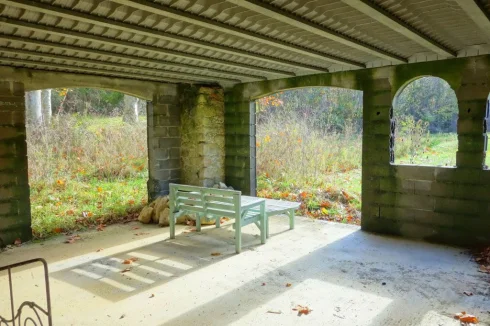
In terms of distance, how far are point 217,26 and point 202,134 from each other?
161 inches

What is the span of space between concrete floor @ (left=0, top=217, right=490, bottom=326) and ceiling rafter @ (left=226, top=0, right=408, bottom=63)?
8.74ft

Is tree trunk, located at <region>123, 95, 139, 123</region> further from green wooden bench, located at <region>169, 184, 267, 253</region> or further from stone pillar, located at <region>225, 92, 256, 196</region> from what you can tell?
green wooden bench, located at <region>169, 184, 267, 253</region>

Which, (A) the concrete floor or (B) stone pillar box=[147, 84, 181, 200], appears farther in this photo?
(B) stone pillar box=[147, 84, 181, 200]

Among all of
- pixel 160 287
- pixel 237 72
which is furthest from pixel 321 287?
pixel 237 72

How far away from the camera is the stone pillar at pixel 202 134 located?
25.0 ft

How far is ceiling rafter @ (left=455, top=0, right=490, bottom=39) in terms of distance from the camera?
9.87 feet

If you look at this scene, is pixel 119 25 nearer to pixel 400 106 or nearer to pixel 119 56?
pixel 119 56

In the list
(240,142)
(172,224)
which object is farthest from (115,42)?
(240,142)

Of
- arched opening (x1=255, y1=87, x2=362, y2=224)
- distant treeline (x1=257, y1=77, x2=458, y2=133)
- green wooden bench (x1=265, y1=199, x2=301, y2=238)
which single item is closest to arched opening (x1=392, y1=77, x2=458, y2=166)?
distant treeline (x1=257, y1=77, x2=458, y2=133)

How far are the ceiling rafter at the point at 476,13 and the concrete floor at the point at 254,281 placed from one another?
104 inches

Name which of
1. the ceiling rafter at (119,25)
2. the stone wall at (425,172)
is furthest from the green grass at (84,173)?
the stone wall at (425,172)

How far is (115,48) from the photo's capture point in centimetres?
462

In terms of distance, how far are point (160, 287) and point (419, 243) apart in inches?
147

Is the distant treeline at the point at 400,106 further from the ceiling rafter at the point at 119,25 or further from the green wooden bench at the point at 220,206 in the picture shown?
the ceiling rafter at the point at 119,25
